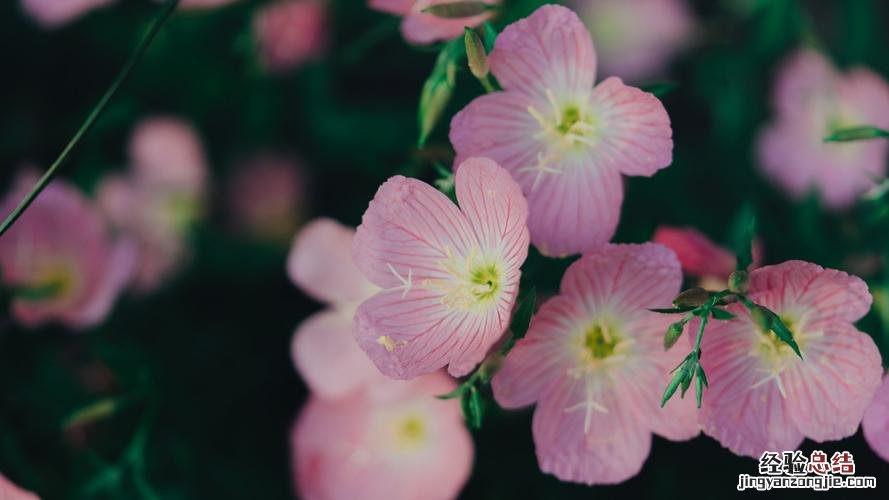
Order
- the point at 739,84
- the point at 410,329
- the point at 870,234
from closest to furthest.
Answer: the point at 410,329 → the point at 870,234 → the point at 739,84

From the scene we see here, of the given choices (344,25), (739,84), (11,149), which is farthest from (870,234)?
(11,149)

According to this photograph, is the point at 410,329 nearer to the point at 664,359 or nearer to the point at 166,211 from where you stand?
the point at 664,359

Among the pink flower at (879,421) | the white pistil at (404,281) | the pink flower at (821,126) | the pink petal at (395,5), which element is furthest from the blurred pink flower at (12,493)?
the pink flower at (821,126)

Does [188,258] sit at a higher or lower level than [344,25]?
lower

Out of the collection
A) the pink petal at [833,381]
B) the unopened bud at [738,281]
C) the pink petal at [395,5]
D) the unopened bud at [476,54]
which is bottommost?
the pink petal at [833,381]

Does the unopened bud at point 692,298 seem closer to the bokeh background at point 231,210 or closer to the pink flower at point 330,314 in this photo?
the bokeh background at point 231,210

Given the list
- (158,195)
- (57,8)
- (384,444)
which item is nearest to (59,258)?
(158,195)

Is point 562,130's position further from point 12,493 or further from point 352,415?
point 12,493
